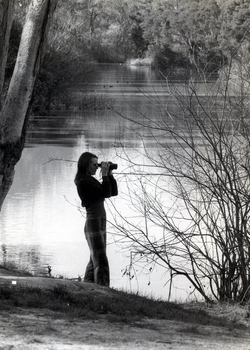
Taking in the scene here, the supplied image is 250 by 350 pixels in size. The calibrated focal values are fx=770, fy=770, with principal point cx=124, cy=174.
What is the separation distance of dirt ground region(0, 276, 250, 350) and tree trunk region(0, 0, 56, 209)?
2.85 metres

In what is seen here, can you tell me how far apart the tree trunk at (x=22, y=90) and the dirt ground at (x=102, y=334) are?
285 centimetres

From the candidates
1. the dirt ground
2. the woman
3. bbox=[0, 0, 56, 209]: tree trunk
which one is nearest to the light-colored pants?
the woman

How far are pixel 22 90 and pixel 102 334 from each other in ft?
13.1

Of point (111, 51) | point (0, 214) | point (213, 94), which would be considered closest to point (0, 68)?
point (213, 94)

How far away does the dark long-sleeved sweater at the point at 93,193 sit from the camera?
8.21 m

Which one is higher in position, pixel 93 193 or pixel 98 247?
pixel 93 193

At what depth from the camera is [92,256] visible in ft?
28.1

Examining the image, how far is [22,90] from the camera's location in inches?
360

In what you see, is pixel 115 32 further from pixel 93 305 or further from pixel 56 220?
pixel 93 305

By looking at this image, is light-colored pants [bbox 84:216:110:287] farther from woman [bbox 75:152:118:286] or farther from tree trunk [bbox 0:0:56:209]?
tree trunk [bbox 0:0:56:209]

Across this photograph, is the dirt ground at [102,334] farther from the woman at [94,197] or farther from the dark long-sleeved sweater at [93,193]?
the dark long-sleeved sweater at [93,193]

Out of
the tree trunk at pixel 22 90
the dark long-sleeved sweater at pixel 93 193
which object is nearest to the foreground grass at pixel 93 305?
the dark long-sleeved sweater at pixel 93 193

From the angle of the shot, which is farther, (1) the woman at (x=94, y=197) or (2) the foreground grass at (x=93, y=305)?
(1) the woman at (x=94, y=197)

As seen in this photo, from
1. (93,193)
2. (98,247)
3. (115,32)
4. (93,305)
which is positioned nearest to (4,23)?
(93,193)
